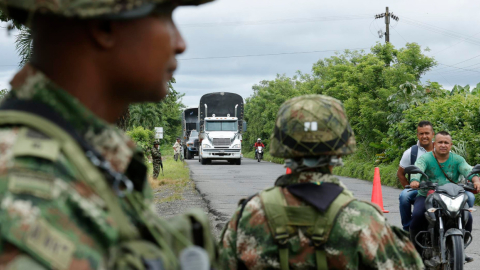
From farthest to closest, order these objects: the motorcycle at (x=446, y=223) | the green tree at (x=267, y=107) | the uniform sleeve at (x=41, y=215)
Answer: the green tree at (x=267, y=107) < the motorcycle at (x=446, y=223) < the uniform sleeve at (x=41, y=215)

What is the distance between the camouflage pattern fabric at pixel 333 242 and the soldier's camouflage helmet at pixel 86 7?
66.5 inches

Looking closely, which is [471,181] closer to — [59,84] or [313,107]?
[313,107]

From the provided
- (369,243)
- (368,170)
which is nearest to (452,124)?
(368,170)

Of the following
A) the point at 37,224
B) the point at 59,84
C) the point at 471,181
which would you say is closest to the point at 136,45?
the point at 59,84

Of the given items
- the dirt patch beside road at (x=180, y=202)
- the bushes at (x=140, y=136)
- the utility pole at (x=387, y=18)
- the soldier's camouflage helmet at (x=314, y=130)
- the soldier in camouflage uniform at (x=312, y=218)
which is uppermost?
the utility pole at (x=387, y=18)

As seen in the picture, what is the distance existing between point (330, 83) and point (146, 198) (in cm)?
3240

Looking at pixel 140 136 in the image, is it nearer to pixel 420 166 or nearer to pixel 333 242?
pixel 420 166

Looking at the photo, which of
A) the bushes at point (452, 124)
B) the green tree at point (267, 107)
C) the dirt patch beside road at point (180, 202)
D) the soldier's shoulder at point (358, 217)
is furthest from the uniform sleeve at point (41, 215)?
the green tree at point (267, 107)

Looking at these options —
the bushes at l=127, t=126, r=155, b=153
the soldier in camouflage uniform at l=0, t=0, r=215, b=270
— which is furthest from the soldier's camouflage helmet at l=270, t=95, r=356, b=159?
the bushes at l=127, t=126, r=155, b=153

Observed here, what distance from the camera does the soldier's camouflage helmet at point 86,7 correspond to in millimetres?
939

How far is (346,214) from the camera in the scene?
2494 mm

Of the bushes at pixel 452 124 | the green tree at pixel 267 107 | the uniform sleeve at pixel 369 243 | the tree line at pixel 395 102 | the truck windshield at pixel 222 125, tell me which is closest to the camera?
the uniform sleeve at pixel 369 243

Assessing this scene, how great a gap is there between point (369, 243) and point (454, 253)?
3569mm

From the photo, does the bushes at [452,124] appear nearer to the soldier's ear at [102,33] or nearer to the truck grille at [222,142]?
the truck grille at [222,142]
